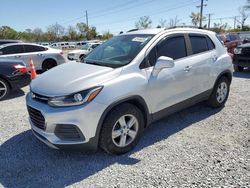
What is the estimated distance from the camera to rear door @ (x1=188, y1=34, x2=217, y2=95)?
453 cm

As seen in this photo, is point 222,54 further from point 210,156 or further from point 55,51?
point 55,51

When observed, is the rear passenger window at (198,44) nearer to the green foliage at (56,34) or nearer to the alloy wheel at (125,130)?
the alloy wheel at (125,130)

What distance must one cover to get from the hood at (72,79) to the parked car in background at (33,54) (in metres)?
6.82

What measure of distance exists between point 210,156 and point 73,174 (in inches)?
74.6

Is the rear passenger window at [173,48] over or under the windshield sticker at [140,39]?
under

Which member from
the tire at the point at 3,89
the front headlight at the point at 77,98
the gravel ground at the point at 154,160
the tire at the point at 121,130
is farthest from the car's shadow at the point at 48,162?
the tire at the point at 3,89

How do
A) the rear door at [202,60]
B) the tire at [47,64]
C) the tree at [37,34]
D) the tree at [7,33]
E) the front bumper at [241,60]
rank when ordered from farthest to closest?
the tree at [37,34], the tree at [7,33], the tire at [47,64], the front bumper at [241,60], the rear door at [202,60]

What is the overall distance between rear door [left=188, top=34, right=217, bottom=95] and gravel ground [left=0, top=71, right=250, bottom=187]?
69 cm

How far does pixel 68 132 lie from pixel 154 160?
4.06 ft

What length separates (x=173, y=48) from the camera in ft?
14.1

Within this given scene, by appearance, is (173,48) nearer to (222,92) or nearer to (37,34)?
(222,92)

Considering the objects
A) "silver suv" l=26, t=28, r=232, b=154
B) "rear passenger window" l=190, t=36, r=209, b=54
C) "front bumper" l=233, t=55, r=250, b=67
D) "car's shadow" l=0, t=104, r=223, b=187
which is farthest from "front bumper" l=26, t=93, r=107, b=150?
"front bumper" l=233, t=55, r=250, b=67

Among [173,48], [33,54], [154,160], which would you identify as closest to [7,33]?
[33,54]

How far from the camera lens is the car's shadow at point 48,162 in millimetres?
3117
